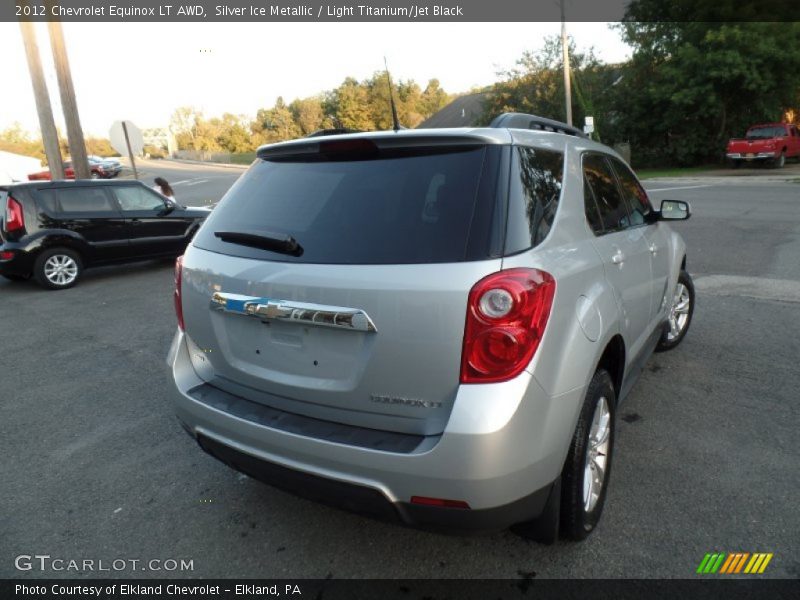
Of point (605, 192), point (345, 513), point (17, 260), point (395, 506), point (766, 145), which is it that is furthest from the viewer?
point (766, 145)

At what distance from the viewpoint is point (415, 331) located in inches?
77.5

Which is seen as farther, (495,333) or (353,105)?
(353,105)

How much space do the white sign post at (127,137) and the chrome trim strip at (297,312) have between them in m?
14.4

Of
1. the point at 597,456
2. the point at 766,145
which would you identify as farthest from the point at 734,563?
the point at 766,145

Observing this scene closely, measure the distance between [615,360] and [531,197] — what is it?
106 centimetres

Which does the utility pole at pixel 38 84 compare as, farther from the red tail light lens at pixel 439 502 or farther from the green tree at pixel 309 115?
the green tree at pixel 309 115

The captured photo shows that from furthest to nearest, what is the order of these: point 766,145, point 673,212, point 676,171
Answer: point 676,171 < point 766,145 < point 673,212

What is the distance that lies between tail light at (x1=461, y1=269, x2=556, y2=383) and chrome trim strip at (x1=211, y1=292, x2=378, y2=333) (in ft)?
1.15

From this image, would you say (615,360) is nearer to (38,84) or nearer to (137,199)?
(137,199)

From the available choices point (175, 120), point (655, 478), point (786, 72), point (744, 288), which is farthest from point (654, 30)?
point (175, 120)

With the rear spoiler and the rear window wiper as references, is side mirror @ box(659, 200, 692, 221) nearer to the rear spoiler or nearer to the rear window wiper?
the rear spoiler

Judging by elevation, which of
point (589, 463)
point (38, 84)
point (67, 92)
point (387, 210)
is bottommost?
point (589, 463)

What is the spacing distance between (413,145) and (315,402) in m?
1.10

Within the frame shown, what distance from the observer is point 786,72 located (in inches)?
995
